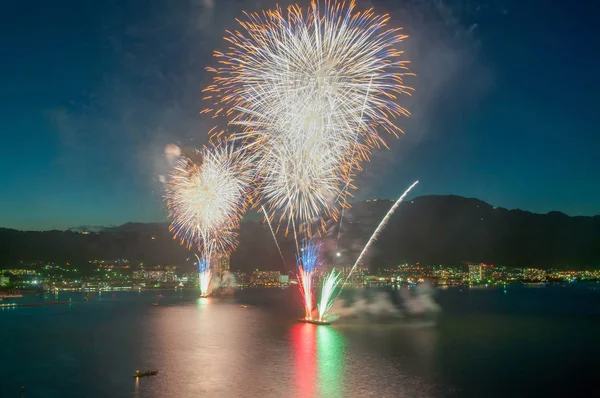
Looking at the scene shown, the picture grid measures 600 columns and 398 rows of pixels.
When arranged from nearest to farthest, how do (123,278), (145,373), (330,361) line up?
(145,373) < (330,361) < (123,278)

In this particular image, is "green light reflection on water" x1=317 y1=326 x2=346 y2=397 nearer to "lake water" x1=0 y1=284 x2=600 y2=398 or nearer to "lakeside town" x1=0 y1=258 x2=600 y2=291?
"lake water" x1=0 y1=284 x2=600 y2=398

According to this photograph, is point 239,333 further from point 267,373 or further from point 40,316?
point 40,316

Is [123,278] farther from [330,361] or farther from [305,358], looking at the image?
[330,361]

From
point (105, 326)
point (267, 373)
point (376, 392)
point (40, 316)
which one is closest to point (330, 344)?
point (267, 373)

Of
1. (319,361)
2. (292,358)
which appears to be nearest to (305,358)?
(292,358)

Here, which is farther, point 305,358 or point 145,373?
point 305,358

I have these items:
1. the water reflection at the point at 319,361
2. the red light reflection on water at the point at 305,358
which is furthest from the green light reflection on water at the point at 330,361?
the red light reflection on water at the point at 305,358
